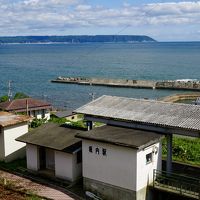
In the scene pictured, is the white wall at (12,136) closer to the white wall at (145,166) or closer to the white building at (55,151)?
the white building at (55,151)

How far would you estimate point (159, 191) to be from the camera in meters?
20.7

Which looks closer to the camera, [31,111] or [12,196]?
[12,196]

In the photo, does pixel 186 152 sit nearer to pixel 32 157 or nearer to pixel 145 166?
pixel 145 166

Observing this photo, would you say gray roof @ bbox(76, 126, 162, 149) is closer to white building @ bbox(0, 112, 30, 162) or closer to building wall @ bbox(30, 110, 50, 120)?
white building @ bbox(0, 112, 30, 162)

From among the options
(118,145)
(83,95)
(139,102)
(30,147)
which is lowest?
(83,95)

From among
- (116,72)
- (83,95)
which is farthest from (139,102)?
(116,72)

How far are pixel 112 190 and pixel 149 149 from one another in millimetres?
3011

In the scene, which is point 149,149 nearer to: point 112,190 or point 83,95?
point 112,190

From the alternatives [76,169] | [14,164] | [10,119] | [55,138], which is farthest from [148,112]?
[10,119]

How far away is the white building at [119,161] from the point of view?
1981 centimetres

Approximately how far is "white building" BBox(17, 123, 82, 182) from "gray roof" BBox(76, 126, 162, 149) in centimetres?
184

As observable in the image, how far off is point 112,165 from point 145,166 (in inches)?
68.0

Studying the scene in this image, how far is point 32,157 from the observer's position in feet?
82.6

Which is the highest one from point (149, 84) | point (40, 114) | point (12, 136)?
point (12, 136)
